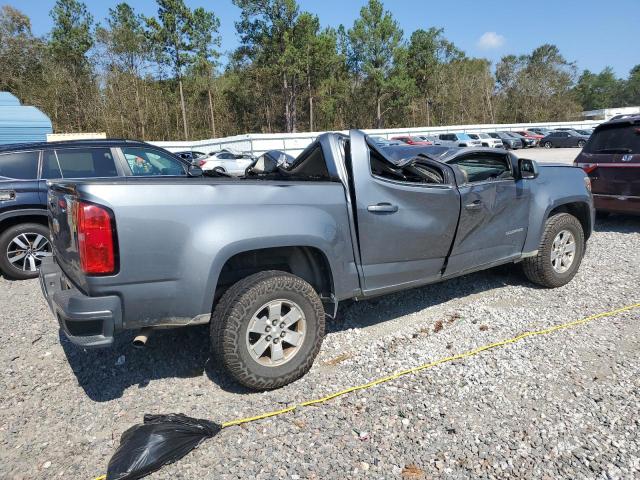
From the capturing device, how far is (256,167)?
16.2 ft

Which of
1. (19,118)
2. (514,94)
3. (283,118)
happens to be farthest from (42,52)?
(514,94)

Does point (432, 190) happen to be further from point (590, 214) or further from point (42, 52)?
point (42, 52)

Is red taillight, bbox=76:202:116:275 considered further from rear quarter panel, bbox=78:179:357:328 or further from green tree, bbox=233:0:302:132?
green tree, bbox=233:0:302:132

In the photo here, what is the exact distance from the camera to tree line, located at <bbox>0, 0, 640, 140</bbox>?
39.7 m

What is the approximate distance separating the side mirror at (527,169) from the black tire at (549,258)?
605 millimetres

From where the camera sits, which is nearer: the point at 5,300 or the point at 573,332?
the point at 573,332

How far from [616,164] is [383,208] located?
568cm

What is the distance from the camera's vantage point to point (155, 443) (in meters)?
2.46

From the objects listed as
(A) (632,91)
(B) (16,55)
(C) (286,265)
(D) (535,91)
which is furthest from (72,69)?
(A) (632,91)

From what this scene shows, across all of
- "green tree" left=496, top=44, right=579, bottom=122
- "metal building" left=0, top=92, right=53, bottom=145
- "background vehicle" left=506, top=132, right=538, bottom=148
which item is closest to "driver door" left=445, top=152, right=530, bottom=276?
"metal building" left=0, top=92, right=53, bottom=145

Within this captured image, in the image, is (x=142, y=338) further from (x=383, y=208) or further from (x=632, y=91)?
(x=632, y=91)

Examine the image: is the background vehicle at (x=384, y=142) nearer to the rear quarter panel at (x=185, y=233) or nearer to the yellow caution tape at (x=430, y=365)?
the rear quarter panel at (x=185, y=233)

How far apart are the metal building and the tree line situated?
84.8 ft

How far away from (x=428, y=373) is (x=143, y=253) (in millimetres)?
2113
